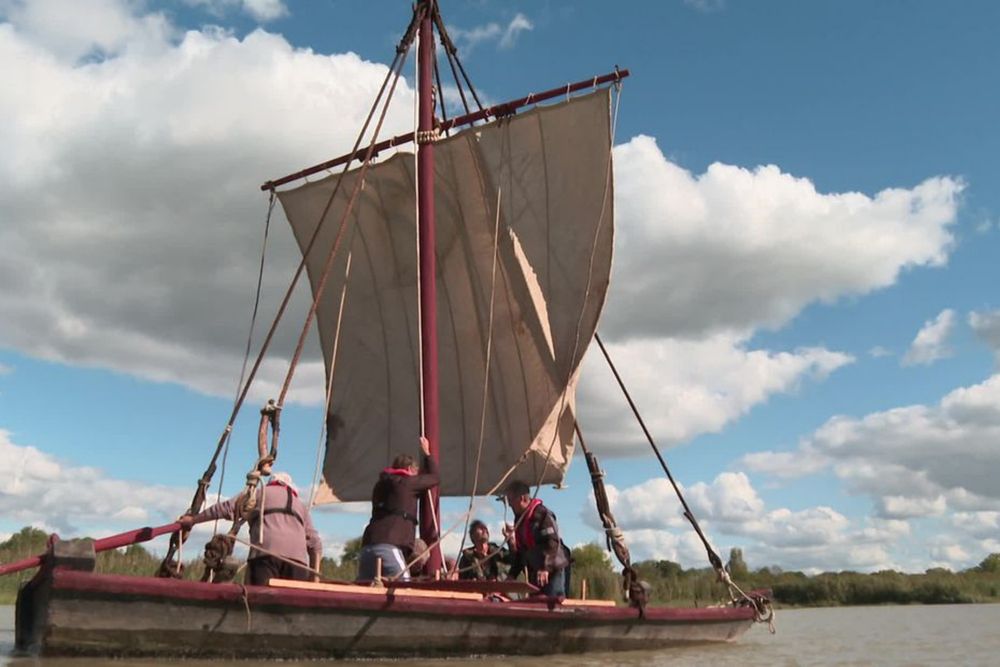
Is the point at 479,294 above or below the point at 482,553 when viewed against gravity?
above

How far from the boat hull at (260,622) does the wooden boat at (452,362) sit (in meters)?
0.02

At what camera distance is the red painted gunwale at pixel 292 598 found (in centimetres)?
678

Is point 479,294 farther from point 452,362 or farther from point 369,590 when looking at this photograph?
point 369,590

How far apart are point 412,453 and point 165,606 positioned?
7.83m

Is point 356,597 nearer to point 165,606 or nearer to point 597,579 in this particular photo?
point 165,606

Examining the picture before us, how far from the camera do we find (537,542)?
32.8 feet

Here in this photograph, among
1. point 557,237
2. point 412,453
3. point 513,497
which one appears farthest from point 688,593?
point 513,497

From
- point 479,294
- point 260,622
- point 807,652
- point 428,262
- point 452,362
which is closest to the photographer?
point 260,622

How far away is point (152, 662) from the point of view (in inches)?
275

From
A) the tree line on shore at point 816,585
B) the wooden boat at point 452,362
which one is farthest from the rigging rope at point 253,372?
the tree line on shore at point 816,585

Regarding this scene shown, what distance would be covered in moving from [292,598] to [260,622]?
283 mm

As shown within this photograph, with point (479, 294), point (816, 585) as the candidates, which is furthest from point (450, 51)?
point (816, 585)

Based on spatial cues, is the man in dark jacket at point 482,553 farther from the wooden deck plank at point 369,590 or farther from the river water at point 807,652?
the wooden deck plank at point 369,590

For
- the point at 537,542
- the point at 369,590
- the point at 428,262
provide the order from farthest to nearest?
the point at 428,262
the point at 537,542
the point at 369,590
